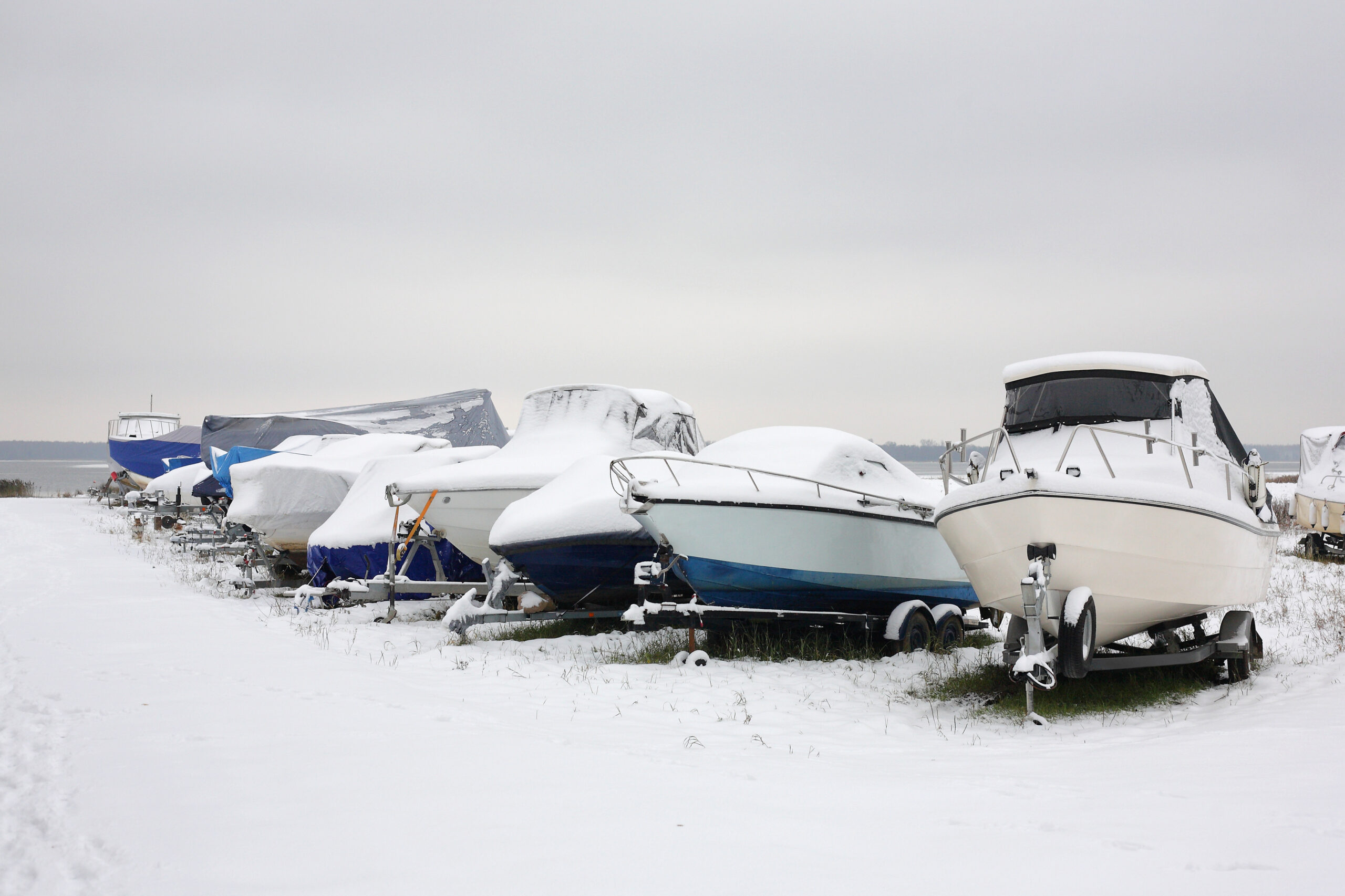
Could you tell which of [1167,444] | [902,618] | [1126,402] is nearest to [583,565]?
[902,618]

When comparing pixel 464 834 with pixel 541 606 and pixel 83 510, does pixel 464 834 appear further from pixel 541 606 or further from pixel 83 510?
pixel 83 510

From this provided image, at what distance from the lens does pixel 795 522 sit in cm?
819

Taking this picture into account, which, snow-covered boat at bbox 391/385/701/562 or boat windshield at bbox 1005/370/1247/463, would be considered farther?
snow-covered boat at bbox 391/385/701/562

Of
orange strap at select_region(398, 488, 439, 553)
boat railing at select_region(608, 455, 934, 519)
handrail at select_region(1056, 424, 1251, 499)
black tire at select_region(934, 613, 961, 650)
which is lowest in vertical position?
black tire at select_region(934, 613, 961, 650)

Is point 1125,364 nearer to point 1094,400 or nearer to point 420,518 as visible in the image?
point 1094,400

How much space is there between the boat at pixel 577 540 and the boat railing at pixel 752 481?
183 mm

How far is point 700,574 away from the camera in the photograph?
821 cm

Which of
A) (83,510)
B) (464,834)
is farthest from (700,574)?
(83,510)

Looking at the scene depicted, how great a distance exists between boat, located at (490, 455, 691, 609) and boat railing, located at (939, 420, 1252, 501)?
109 inches

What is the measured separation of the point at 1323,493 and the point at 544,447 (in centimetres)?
1461

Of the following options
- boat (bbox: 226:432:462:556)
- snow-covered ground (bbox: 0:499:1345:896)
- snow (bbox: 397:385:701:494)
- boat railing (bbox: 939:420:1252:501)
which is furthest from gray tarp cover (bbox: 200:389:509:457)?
boat railing (bbox: 939:420:1252:501)

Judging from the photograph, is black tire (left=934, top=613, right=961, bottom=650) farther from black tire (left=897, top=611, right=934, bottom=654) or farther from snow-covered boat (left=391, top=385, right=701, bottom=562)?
snow-covered boat (left=391, top=385, right=701, bottom=562)

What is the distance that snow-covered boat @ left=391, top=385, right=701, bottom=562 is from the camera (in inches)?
405

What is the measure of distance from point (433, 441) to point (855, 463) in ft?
27.3
